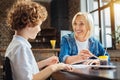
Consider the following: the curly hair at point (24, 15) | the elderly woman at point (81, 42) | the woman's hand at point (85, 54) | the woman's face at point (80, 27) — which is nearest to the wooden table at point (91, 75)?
the curly hair at point (24, 15)

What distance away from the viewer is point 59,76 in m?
1.56

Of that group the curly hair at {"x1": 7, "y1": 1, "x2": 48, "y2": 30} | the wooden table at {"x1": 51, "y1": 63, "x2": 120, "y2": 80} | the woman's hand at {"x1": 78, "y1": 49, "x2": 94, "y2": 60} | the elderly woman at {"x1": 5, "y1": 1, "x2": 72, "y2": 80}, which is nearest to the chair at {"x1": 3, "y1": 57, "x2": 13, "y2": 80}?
the elderly woman at {"x1": 5, "y1": 1, "x2": 72, "y2": 80}

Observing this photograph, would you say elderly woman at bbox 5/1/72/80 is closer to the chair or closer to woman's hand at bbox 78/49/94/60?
the chair

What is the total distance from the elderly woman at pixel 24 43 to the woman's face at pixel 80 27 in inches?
46.8

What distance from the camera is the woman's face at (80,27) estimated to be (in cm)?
252

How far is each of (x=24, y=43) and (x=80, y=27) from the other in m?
1.42

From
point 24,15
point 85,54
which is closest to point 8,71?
point 24,15

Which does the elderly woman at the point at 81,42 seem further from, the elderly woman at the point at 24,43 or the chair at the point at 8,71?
the chair at the point at 8,71

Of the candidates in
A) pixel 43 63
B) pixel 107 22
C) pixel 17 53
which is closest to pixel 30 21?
pixel 17 53

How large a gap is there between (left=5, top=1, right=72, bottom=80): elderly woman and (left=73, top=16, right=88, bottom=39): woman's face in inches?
46.8

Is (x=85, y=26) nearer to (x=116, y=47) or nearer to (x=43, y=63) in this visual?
(x=43, y=63)

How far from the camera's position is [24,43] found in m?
1.20

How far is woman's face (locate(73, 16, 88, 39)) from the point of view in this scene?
2.52 metres

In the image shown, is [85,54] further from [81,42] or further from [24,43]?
[24,43]
